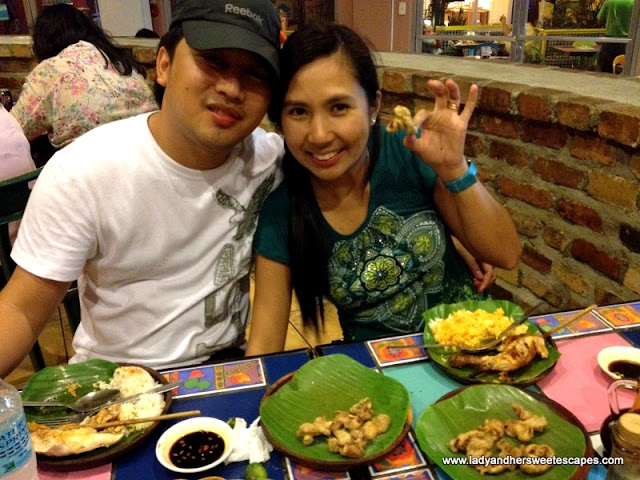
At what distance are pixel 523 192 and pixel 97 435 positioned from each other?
191 centimetres

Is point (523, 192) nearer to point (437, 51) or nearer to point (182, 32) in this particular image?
point (182, 32)

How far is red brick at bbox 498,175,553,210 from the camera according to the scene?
224 cm

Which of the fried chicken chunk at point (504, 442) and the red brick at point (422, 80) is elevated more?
the red brick at point (422, 80)

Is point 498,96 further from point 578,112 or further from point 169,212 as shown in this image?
point 169,212

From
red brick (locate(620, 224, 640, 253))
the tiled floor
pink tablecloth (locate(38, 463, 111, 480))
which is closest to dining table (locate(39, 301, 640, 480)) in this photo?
pink tablecloth (locate(38, 463, 111, 480))

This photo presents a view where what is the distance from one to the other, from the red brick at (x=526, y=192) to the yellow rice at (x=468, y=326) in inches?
42.0

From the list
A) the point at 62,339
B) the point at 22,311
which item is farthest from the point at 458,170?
the point at 62,339

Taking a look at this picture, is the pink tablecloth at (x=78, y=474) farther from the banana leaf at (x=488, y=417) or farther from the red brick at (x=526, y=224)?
the red brick at (x=526, y=224)

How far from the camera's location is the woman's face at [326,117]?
4.47ft

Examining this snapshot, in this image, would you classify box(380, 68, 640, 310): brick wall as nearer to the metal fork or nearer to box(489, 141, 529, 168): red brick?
box(489, 141, 529, 168): red brick

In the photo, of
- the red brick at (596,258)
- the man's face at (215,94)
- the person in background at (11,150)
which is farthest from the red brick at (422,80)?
the person in background at (11,150)

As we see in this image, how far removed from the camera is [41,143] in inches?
126

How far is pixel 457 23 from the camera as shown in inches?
269

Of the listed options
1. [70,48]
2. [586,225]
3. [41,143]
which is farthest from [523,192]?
[41,143]
